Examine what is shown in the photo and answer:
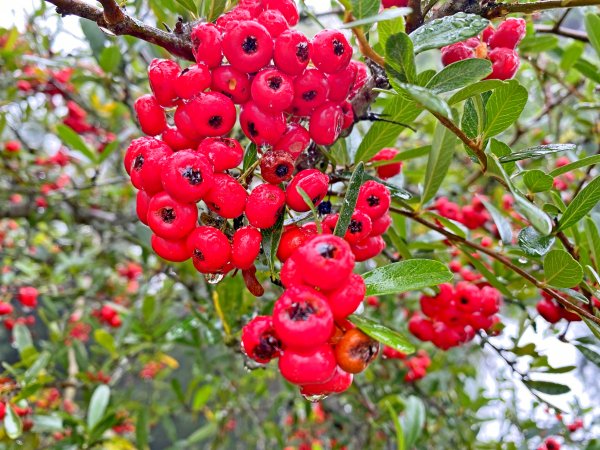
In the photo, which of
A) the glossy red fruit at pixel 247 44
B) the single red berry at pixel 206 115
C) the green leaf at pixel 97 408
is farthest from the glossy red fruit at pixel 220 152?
the green leaf at pixel 97 408

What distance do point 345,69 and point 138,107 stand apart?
0.38 metres

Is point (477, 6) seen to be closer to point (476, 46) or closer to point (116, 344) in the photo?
point (476, 46)

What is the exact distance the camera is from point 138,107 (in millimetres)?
851

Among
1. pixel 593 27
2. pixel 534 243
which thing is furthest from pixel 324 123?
pixel 593 27

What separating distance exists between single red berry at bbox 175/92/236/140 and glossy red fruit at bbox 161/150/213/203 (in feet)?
0.21

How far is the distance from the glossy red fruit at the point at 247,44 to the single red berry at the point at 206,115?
7cm

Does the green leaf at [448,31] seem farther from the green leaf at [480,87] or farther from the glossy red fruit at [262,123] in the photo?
the glossy red fruit at [262,123]

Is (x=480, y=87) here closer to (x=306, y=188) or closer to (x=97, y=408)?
(x=306, y=188)

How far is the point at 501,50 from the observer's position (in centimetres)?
94

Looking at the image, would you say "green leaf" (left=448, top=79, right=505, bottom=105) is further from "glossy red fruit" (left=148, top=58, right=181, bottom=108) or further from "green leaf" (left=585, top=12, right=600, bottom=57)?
"green leaf" (left=585, top=12, right=600, bottom=57)

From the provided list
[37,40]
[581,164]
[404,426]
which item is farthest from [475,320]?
[37,40]

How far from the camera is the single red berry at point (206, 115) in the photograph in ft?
2.57

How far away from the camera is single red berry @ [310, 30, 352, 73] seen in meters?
0.78

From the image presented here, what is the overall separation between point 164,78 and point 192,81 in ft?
0.20
